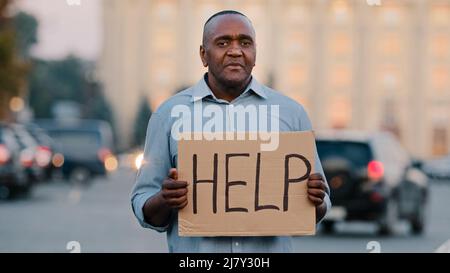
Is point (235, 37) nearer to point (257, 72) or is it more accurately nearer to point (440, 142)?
point (257, 72)

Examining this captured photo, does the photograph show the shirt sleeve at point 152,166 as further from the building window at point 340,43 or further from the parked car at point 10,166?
the building window at point 340,43

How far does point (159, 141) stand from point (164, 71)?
101m

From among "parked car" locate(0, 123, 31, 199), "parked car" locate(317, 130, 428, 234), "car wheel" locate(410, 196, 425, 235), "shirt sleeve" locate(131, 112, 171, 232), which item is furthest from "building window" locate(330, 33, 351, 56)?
"shirt sleeve" locate(131, 112, 171, 232)

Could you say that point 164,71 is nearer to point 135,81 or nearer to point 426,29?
point 135,81

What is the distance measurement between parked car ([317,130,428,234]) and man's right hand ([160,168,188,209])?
13.1m

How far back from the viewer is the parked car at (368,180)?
56.9 feet

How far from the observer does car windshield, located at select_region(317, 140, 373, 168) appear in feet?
58.1

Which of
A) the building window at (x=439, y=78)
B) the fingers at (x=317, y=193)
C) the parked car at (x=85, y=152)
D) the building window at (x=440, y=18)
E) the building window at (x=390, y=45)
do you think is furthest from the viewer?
the building window at (x=439, y=78)

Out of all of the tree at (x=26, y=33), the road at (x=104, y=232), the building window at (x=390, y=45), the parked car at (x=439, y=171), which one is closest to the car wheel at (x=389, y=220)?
the road at (x=104, y=232)

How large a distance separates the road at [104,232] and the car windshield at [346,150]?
966mm

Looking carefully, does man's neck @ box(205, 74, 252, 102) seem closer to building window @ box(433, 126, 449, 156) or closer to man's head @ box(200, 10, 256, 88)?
man's head @ box(200, 10, 256, 88)

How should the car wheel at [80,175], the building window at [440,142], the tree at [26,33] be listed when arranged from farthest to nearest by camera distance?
the building window at [440,142] < the tree at [26,33] < the car wheel at [80,175]

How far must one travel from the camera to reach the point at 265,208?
13.7 ft
